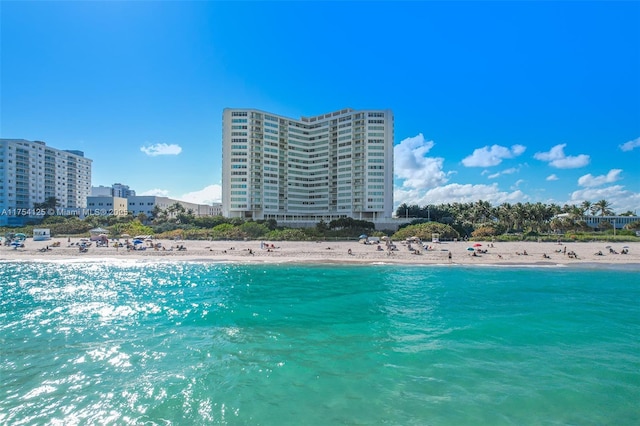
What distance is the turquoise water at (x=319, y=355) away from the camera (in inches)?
415

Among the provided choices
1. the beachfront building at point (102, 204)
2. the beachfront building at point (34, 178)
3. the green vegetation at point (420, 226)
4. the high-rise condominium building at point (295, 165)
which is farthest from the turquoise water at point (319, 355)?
the beachfront building at point (34, 178)

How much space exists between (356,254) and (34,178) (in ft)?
412

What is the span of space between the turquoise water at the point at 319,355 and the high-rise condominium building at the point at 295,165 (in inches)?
2658

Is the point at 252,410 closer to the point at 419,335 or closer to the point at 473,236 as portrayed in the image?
the point at 419,335

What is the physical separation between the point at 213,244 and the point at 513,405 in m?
55.3

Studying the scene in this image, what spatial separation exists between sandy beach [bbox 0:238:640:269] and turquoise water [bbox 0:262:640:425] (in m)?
16.0

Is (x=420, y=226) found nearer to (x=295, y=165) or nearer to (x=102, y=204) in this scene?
(x=295, y=165)

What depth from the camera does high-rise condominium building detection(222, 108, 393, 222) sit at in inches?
3770

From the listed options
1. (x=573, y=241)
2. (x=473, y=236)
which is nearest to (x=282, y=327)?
(x=473, y=236)

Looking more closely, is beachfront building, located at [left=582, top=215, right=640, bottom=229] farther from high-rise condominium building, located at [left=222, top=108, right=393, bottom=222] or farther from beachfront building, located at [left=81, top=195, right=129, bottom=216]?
beachfront building, located at [left=81, top=195, right=129, bottom=216]

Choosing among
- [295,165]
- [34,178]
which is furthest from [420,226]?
[34,178]

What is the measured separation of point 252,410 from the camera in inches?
416

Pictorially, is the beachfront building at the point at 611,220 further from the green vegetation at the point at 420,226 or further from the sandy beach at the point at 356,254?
the sandy beach at the point at 356,254

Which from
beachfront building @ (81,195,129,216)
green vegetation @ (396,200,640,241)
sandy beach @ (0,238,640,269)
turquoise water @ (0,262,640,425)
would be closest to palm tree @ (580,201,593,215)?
green vegetation @ (396,200,640,241)
